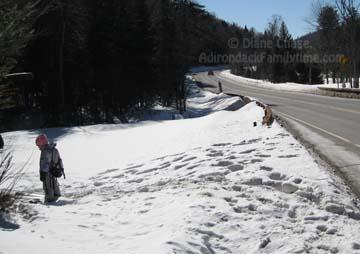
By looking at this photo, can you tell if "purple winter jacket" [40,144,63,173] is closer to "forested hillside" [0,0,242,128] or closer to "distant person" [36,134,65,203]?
"distant person" [36,134,65,203]

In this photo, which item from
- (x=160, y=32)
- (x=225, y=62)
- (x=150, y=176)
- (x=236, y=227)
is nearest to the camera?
(x=236, y=227)

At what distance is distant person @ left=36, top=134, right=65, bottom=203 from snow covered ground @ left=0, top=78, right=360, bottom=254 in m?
0.29

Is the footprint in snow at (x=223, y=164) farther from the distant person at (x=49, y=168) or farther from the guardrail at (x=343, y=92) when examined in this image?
the guardrail at (x=343, y=92)

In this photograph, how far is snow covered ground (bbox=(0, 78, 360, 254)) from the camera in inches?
217

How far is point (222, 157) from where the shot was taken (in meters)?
10.8

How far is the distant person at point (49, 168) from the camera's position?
9.18m

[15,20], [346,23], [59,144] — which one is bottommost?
[59,144]

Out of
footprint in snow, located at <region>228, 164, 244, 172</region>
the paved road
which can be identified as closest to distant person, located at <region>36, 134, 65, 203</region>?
footprint in snow, located at <region>228, 164, 244, 172</region>

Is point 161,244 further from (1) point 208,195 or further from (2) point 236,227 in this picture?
(1) point 208,195

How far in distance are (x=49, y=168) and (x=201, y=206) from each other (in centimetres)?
370

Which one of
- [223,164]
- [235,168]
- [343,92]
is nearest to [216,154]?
[223,164]

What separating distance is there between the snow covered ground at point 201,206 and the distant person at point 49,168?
285mm

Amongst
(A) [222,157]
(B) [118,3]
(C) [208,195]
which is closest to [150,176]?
(A) [222,157]

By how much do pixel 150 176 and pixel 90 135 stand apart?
9.92 metres
